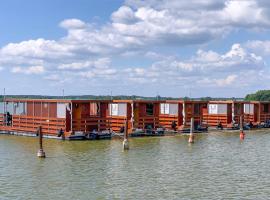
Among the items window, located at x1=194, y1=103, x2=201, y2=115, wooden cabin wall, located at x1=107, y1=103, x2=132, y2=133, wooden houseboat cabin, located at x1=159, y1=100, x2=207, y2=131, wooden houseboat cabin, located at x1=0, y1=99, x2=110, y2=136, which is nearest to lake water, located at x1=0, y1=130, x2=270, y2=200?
wooden houseboat cabin, located at x1=0, y1=99, x2=110, y2=136

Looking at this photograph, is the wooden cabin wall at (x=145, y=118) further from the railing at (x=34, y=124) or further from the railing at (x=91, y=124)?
the railing at (x=34, y=124)

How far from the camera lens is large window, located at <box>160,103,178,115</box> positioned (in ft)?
202

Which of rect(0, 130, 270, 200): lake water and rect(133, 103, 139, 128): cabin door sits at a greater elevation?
rect(133, 103, 139, 128): cabin door

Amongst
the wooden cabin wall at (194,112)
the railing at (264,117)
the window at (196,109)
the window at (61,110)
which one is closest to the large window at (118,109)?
the window at (61,110)

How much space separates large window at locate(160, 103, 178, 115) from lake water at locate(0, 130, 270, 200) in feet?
50.2

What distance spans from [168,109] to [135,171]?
1280 inches

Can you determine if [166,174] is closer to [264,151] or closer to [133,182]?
[133,182]

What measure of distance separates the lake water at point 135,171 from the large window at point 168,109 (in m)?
15.3

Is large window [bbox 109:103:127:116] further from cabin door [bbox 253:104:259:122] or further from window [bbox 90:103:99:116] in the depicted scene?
cabin door [bbox 253:104:259:122]

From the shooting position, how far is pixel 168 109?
205ft

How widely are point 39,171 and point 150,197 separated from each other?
31.0 feet

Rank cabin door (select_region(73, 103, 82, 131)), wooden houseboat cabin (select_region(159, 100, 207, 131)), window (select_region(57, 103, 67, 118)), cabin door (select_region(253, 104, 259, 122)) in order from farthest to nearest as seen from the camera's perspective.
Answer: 1. cabin door (select_region(253, 104, 259, 122))
2. wooden houseboat cabin (select_region(159, 100, 207, 131))
3. window (select_region(57, 103, 67, 118))
4. cabin door (select_region(73, 103, 82, 131))

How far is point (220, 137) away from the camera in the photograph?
5466 centimetres

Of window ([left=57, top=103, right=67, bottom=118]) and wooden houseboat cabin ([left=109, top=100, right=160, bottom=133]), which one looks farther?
wooden houseboat cabin ([left=109, top=100, right=160, bottom=133])
